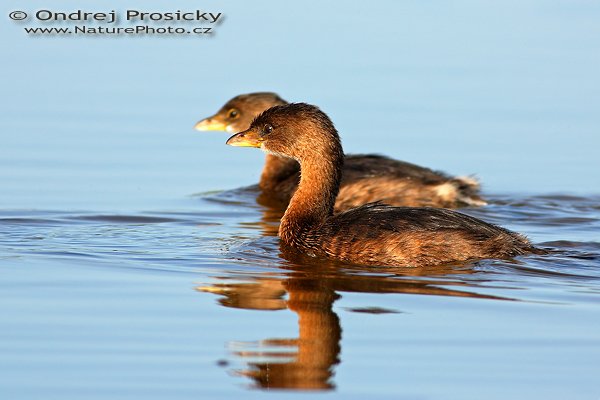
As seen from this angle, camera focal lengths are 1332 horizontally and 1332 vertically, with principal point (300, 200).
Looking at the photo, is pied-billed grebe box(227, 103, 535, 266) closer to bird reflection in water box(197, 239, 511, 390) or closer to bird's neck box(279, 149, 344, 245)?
bird's neck box(279, 149, 344, 245)

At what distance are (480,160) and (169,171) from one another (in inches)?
122

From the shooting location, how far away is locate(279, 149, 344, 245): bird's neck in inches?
384

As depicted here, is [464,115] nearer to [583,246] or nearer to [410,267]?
[583,246]

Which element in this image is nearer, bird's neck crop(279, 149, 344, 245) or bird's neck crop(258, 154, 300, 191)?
bird's neck crop(279, 149, 344, 245)

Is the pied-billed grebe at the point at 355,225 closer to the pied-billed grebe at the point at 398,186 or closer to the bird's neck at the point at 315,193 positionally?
the bird's neck at the point at 315,193

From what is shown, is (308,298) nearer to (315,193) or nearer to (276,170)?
(315,193)

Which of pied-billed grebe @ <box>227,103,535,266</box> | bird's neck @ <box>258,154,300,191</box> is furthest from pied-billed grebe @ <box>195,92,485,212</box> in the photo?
pied-billed grebe @ <box>227,103,535,266</box>

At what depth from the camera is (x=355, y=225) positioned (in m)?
9.05

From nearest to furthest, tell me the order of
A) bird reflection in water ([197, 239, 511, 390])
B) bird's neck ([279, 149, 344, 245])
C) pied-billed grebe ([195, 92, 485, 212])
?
bird reflection in water ([197, 239, 511, 390]) → bird's neck ([279, 149, 344, 245]) → pied-billed grebe ([195, 92, 485, 212])

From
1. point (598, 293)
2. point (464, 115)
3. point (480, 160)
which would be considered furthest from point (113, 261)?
point (464, 115)

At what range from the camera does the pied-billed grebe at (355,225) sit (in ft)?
28.8

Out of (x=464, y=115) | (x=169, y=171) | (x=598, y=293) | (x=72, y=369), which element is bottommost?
(x=72, y=369)

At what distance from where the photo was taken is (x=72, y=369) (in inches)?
247

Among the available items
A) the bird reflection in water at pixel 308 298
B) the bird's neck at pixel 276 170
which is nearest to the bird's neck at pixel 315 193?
the bird reflection in water at pixel 308 298
